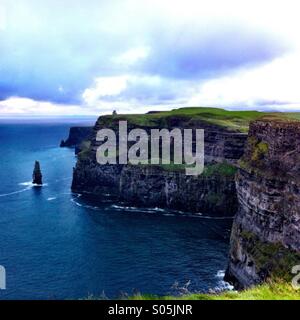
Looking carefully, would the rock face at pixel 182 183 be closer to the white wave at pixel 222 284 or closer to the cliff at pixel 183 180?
the cliff at pixel 183 180

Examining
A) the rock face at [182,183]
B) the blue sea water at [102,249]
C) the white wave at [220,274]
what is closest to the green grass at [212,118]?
the rock face at [182,183]

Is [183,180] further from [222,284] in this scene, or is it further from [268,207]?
[268,207]

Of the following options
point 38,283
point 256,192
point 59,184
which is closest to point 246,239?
point 256,192

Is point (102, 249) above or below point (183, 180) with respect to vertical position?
below

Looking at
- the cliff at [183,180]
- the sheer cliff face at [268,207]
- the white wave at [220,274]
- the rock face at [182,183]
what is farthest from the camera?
the cliff at [183,180]

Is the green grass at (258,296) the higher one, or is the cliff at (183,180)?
the green grass at (258,296)

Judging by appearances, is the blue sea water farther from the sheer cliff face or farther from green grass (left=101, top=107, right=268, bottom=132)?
green grass (left=101, top=107, right=268, bottom=132)

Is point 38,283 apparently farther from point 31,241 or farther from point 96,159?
point 96,159

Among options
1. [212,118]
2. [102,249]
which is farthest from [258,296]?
[212,118]
